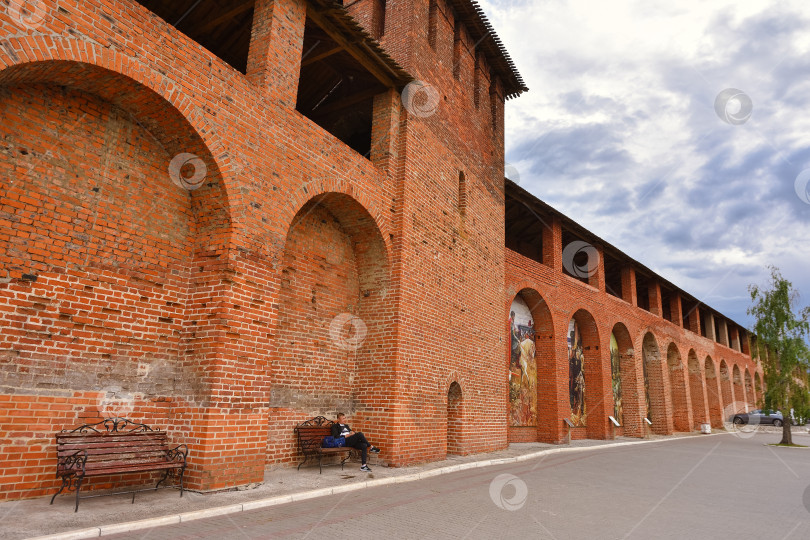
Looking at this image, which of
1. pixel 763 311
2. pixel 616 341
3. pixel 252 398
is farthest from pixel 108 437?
pixel 763 311

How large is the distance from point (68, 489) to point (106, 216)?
3.02 meters

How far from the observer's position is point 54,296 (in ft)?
17.2

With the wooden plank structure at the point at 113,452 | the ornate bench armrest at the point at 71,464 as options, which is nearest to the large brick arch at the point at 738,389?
the wooden plank structure at the point at 113,452

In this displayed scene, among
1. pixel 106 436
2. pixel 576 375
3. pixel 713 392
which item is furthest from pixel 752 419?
pixel 106 436

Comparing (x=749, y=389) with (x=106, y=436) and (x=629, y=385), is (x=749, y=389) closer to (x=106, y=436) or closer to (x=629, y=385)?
(x=629, y=385)

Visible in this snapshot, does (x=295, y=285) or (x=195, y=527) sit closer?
(x=195, y=527)

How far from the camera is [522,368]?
50.6ft

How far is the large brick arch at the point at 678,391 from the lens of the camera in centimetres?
2509

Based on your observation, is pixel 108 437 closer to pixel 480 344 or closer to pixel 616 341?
pixel 480 344

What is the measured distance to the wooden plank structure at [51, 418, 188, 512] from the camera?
191 inches

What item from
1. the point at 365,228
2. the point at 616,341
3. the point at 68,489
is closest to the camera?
the point at 68,489

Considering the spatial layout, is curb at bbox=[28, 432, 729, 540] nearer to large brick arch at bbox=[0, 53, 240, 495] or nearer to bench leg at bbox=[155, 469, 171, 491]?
large brick arch at bbox=[0, 53, 240, 495]

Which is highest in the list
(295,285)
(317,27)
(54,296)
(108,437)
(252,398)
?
(317,27)

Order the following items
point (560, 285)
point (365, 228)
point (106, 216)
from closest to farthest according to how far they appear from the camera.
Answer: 1. point (106, 216)
2. point (365, 228)
3. point (560, 285)
